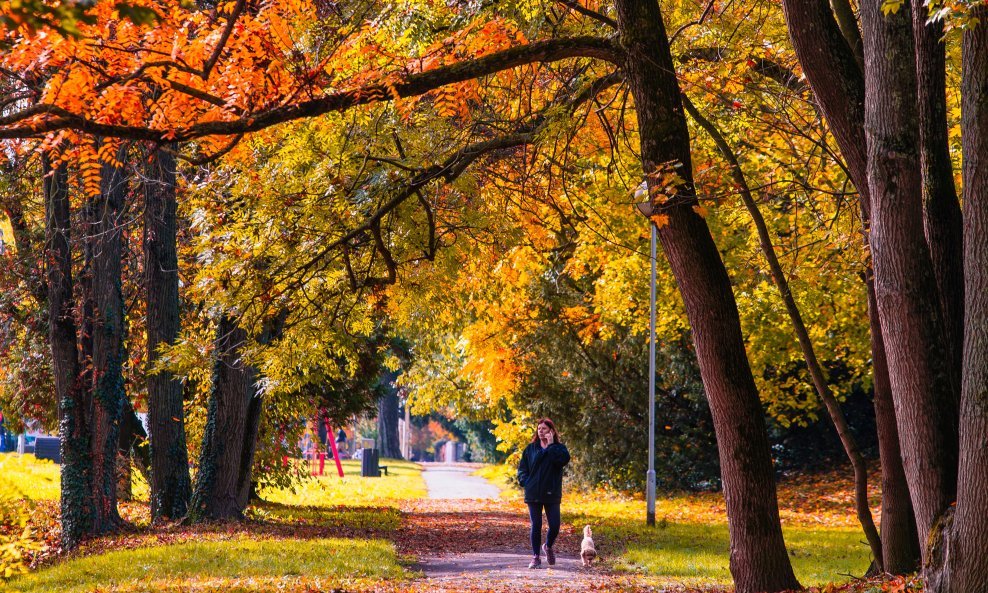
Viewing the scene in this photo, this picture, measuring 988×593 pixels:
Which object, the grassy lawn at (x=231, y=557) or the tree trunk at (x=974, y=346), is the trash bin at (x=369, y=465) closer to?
the grassy lawn at (x=231, y=557)

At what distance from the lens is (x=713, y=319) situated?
26.1 feet

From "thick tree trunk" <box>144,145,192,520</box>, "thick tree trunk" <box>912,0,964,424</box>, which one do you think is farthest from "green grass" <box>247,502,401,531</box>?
"thick tree trunk" <box>912,0,964,424</box>

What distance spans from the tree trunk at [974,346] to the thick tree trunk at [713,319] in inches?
84.1

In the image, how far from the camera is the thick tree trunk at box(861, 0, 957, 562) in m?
6.45

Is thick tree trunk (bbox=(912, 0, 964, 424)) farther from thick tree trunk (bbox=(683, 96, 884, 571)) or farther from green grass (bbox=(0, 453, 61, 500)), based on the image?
green grass (bbox=(0, 453, 61, 500))

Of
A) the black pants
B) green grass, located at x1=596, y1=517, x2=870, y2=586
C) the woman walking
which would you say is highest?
the woman walking

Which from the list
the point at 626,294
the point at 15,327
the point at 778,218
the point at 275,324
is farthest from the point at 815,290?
the point at 15,327

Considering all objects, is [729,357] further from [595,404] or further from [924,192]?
[595,404]

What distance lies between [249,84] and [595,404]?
20.8 meters

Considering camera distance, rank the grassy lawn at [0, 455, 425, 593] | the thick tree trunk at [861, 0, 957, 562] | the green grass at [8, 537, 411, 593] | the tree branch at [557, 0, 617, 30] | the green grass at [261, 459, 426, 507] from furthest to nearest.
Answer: the green grass at [261, 459, 426, 507], the green grass at [8, 537, 411, 593], the grassy lawn at [0, 455, 425, 593], the tree branch at [557, 0, 617, 30], the thick tree trunk at [861, 0, 957, 562]

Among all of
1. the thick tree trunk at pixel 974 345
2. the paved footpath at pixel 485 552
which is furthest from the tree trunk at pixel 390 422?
the thick tree trunk at pixel 974 345

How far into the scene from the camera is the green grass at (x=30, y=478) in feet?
68.0

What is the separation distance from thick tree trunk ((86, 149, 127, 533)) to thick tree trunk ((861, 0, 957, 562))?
36.7 feet

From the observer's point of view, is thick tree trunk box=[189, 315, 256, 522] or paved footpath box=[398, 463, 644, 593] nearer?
paved footpath box=[398, 463, 644, 593]
